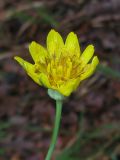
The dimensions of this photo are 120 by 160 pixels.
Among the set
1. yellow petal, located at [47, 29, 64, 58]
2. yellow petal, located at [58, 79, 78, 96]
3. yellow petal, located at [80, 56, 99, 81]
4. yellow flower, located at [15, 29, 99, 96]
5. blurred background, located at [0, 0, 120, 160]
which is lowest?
yellow petal, located at [58, 79, 78, 96]

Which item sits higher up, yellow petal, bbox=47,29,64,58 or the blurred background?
the blurred background

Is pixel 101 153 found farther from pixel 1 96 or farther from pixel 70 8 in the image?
pixel 70 8

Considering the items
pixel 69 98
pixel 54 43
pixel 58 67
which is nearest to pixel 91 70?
pixel 58 67

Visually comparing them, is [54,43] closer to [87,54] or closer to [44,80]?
[87,54]

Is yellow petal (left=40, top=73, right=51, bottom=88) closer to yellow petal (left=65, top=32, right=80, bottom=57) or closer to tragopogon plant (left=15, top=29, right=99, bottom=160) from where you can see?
tragopogon plant (left=15, top=29, right=99, bottom=160)

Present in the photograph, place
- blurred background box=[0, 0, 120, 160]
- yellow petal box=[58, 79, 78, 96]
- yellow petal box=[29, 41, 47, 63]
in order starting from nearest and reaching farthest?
yellow petal box=[58, 79, 78, 96], yellow petal box=[29, 41, 47, 63], blurred background box=[0, 0, 120, 160]

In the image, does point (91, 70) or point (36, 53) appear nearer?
point (91, 70)

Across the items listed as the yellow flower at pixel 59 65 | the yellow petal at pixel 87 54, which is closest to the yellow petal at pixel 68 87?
the yellow flower at pixel 59 65

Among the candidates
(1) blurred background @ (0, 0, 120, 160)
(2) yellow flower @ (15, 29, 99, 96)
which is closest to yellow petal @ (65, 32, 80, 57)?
(2) yellow flower @ (15, 29, 99, 96)
